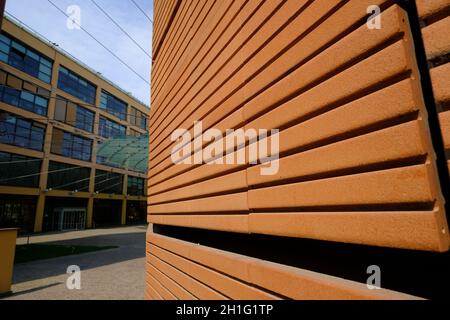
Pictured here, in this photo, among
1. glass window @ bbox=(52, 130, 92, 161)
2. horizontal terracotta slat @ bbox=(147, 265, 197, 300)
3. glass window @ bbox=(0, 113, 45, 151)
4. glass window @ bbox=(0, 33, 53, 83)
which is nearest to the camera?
horizontal terracotta slat @ bbox=(147, 265, 197, 300)

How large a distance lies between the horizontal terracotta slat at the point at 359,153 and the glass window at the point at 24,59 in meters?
32.7

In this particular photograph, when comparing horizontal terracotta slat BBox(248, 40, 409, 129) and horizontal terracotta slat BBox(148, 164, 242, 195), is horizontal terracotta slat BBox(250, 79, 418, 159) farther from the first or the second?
horizontal terracotta slat BBox(148, 164, 242, 195)

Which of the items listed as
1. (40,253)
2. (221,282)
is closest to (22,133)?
(40,253)

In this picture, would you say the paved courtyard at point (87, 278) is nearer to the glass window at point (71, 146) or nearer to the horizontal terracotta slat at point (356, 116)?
the horizontal terracotta slat at point (356, 116)

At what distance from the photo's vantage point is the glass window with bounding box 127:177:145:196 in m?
44.6

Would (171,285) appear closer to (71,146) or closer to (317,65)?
(317,65)

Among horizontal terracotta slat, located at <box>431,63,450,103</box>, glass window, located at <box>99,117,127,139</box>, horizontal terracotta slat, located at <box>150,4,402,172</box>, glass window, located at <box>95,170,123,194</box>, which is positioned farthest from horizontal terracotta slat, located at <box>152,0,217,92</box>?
glass window, located at <box>99,117,127,139</box>

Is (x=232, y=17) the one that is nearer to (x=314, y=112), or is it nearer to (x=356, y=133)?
(x=314, y=112)

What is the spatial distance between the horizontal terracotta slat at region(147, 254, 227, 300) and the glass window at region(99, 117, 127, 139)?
37152 millimetres

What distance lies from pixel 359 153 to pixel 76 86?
129 feet

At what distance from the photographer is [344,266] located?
5.05 ft

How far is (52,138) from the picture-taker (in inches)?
1194

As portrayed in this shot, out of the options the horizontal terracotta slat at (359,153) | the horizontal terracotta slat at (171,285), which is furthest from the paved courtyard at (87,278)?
the horizontal terracotta slat at (359,153)

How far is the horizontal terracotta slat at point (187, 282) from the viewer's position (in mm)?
2492
